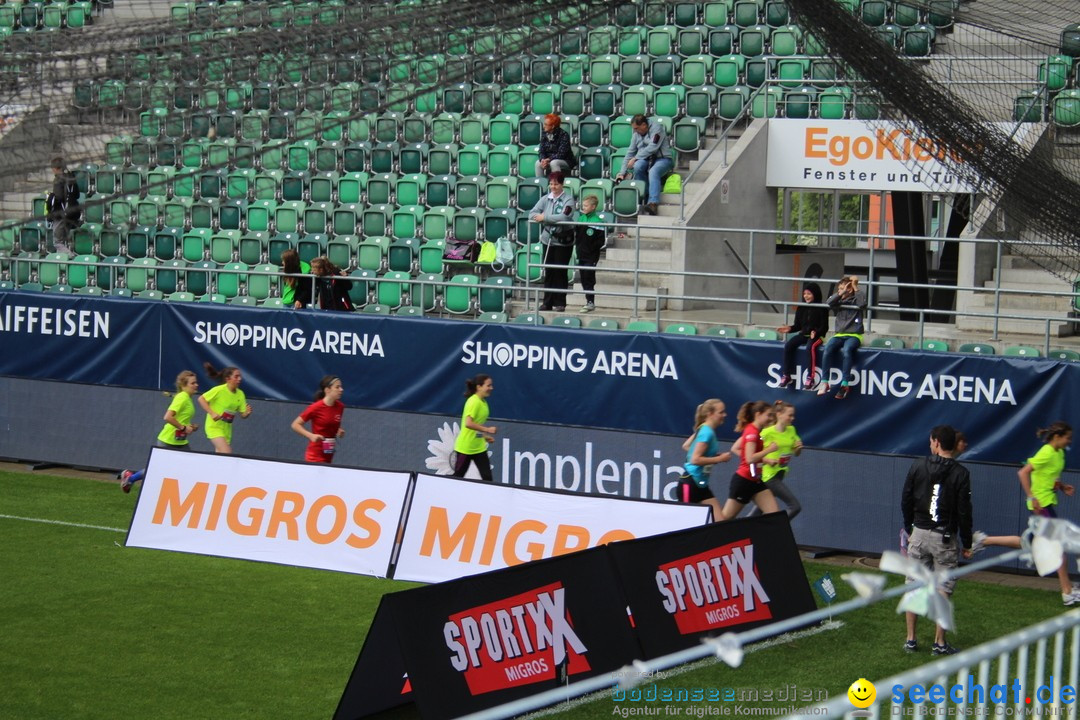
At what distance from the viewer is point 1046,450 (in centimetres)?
1237

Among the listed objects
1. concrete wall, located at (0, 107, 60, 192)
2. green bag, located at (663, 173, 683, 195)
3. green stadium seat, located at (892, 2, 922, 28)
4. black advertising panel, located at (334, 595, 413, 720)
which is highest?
green stadium seat, located at (892, 2, 922, 28)

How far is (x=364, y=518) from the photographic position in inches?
514

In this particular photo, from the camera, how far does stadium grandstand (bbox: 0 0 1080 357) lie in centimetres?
539

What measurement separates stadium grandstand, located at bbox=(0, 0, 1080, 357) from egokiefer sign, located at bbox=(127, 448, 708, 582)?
111 inches

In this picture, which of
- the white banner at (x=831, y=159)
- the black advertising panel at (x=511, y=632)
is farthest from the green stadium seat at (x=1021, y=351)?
the black advertising panel at (x=511, y=632)

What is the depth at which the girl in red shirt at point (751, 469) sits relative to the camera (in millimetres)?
13102

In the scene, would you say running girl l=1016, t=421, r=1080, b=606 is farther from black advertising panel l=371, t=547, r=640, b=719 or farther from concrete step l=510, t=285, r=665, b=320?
concrete step l=510, t=285, r=665, b=320

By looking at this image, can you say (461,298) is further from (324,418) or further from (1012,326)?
(1012,326)

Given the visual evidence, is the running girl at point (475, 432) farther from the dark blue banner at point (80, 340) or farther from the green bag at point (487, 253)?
the dark blue banner at point (80, 340)

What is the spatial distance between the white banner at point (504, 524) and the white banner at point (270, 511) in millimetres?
333

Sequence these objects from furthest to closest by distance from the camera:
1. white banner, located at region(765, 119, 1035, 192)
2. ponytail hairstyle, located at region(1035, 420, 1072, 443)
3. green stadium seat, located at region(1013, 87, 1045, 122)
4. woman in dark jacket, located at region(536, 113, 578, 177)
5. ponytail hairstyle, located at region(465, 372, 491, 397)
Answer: woman in dark jacket, located at region(536, 113, 578, 177) → white banner, located at region(765, 119, 1035, 192) → ponytail hairstyle, located at region(465, 372, 491, 397) → ponytail hairstyle, located at region(1035, 420, 1072, 443) → green stadium seat, located at region(1013, 87, 1045, 122)

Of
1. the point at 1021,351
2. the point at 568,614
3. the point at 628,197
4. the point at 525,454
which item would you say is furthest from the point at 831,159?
the point at 568,614

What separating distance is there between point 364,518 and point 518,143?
1007 centimetres

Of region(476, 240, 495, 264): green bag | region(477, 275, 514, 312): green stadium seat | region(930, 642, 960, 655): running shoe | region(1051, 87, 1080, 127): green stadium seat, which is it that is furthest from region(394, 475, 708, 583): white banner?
region(476, 240, 495, 264): green bag
